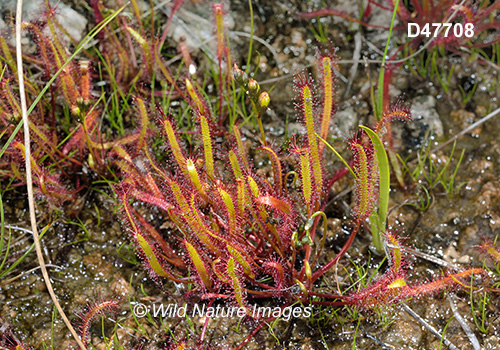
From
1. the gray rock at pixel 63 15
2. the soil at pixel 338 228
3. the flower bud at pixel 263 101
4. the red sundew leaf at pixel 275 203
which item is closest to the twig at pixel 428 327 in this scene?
the soil at pixel 338 228

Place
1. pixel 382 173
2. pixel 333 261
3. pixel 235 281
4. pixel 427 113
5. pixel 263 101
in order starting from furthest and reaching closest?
pixel 427 113
pixel 333 261
pixel 382 173
pixel 263 101
pixel 235 281

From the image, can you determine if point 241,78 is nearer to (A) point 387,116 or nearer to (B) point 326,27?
(A) point 387,116

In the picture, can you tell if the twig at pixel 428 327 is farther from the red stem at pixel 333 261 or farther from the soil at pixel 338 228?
the red stem at pixel 333 261

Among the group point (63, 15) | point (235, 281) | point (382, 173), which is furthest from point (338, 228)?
point (63, 15)

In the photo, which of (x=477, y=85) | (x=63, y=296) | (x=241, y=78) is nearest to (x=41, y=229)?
(x=63, y=296)

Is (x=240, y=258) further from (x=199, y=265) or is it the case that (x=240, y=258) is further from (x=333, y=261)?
(x=333, y=261)
